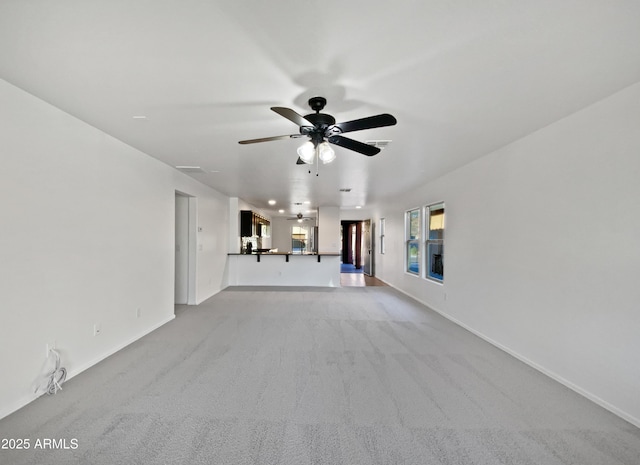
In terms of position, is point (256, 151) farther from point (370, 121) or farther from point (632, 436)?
point (632, 436)

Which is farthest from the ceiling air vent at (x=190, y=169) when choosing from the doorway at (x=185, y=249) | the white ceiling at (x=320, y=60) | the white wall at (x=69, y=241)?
the white ceiling at (x=320, y=60)

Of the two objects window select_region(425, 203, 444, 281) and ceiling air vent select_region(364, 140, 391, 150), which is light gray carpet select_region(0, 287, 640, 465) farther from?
ceiling air vent select_region(364, 140, 391, 150)

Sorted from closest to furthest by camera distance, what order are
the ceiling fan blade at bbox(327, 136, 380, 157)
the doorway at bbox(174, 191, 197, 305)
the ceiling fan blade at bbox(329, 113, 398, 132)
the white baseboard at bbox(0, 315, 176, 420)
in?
1. the ceiling fan blade at bbox(329, 113, 398, 132)
2. the white baseboard at bbox(0, 315, 176, 420)
3. the ceiling fan blade at bbox(327, 136, 380, 157)
4. the doorway at bbox(174, 191, 197, 305)

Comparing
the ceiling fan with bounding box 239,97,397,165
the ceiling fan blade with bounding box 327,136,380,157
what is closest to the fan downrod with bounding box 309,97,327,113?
the ceiling fan with bounding box 239,97,397,165

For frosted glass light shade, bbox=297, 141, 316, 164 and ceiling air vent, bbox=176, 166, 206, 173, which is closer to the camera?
frosted glass light shade, bbox=297, 141, 316, 164

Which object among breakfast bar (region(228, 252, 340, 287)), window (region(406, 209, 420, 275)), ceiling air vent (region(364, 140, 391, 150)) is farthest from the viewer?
breakfast bar (region(228, 252, 340, 287))

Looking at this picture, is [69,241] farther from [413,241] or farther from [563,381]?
[413,241]

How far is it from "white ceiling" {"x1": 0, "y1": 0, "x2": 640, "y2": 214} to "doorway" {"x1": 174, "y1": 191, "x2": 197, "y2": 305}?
101 inches

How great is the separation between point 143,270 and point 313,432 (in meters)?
3.06

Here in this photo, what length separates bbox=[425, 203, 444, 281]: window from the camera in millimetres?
5206

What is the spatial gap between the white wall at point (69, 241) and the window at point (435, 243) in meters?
4.68

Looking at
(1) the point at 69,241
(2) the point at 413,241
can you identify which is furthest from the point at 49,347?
(2) the point at 413,241

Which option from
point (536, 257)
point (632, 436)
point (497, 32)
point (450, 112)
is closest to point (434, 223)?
point (536, 257)

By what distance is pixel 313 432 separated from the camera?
6.33 ft
